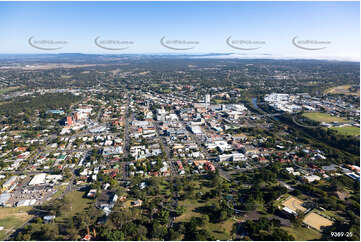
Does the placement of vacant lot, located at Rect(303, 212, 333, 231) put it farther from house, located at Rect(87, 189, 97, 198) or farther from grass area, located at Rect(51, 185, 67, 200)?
grass area, located at Rect(51, 185, 67, 200)

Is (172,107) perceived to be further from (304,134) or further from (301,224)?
(301,224)

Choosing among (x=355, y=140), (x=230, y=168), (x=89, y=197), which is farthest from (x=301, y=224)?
(x=355, y=140)

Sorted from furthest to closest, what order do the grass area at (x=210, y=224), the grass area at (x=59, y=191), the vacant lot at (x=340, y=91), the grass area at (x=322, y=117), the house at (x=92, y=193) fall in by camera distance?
the vacant lot at (x=340, y=91) → the grass area at (x=322, y=117) → the grass area at (x=59, y=191) → the house at (x=92, y=193) → the grass area at (x=210, y=224)

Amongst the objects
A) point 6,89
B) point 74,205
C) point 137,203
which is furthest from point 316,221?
point 6,89

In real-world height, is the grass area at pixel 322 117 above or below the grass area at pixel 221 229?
above

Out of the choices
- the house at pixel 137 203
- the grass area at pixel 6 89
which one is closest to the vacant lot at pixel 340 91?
the house at pixel 137 203

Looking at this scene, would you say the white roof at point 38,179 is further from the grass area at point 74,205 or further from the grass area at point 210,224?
the grass area at point 210,224
